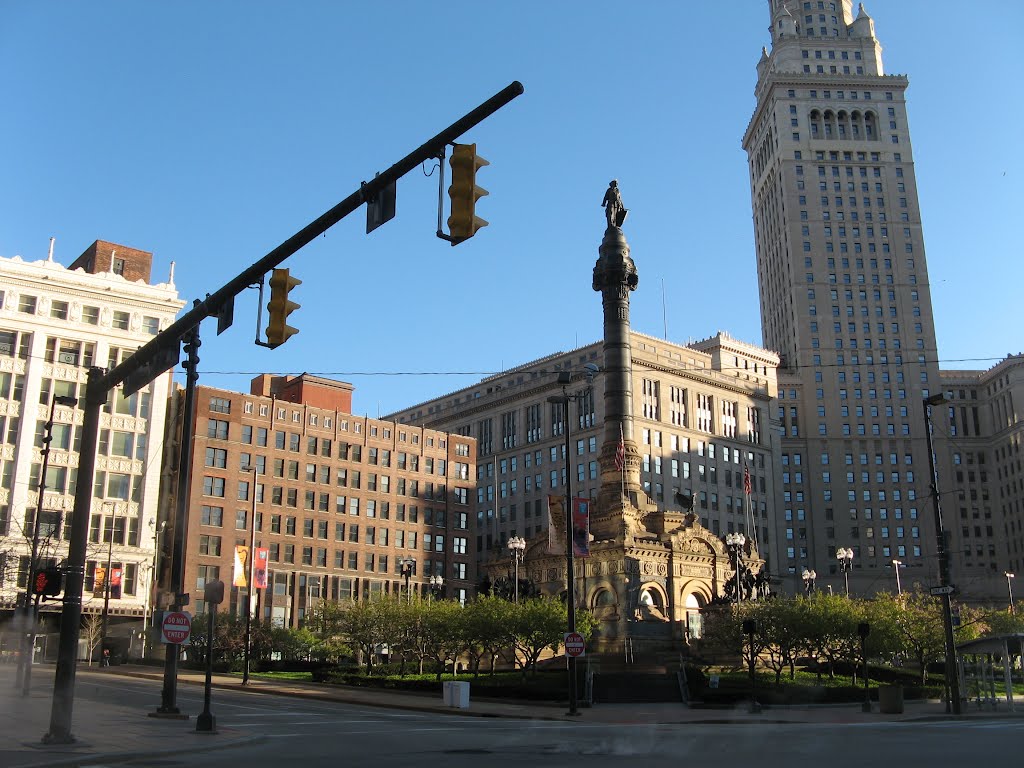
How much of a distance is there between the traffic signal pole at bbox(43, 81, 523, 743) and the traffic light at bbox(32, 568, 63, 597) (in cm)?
21

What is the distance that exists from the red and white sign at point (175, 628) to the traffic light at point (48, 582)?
4.07 metres

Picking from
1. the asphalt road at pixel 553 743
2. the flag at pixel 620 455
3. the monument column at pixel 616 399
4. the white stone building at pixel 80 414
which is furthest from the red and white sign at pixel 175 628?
the white stone building at pixel 80 414

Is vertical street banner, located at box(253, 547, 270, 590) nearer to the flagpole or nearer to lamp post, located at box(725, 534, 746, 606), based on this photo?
lamp post, located at box(725, 534, 746, 606)

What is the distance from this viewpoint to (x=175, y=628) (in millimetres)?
24547

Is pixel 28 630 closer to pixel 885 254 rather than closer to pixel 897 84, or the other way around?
pixel 885 254

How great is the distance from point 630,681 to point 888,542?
11441 centimetres

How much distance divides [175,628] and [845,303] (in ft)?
496

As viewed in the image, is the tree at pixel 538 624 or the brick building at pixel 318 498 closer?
the tree at pixel 538 624

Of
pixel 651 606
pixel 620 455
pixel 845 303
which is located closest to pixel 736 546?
pixel 651 606

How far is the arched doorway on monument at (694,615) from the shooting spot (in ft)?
205

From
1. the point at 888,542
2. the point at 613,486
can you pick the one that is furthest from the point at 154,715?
the point at 888,542

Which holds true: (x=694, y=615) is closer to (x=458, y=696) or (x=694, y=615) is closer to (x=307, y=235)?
(x=458, y=696)

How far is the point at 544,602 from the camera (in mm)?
52375

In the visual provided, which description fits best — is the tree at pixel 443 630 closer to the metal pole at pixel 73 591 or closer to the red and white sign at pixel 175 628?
the red and white sign at pixel 175 628
